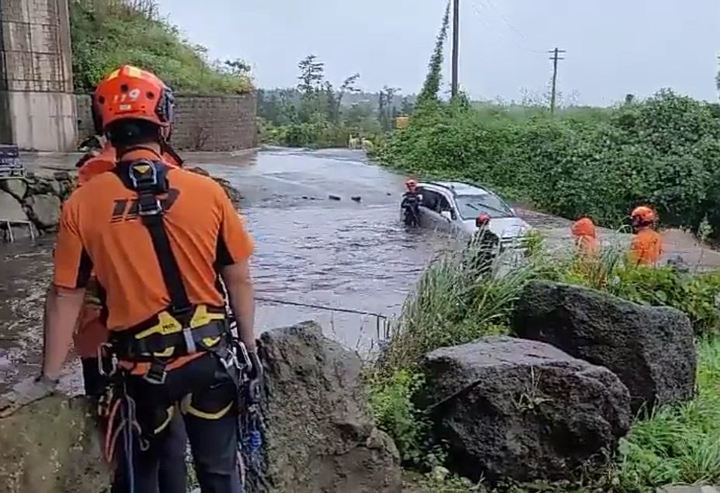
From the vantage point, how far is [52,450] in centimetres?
280

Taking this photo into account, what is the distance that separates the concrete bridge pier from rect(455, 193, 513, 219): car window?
12.4m

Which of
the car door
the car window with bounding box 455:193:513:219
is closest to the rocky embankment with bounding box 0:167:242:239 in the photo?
the car door

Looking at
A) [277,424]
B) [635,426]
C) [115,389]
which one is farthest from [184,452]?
[635,426]

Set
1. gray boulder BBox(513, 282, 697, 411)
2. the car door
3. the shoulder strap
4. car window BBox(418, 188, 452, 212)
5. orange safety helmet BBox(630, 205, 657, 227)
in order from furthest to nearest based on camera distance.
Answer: car window BBox(418, 188, 452, 212), the car door, orange safety helmet BBox(630, 205, 657, 227), gray boulder BBox(513, 282, 697, 411), the shoulder strap

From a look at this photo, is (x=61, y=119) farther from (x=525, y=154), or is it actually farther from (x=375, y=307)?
(x=375, y=307)

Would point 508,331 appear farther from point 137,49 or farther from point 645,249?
point 137,49

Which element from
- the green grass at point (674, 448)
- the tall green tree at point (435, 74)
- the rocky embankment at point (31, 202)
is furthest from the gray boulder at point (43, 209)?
the tall green tree at point (435, 74)

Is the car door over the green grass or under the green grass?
under

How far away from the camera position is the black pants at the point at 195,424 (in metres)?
2.70

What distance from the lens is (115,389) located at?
276 cm

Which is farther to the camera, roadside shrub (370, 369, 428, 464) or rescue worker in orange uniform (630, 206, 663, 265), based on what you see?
rescue worker in orange uniform (630, 206, 663, 265)

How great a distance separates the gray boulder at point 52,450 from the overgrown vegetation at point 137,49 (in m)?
23.4

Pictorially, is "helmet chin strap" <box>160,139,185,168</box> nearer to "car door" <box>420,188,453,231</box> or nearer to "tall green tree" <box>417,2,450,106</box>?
"car door" <box>420,188,453,231</box>

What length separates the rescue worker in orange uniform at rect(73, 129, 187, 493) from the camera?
9.29ft
